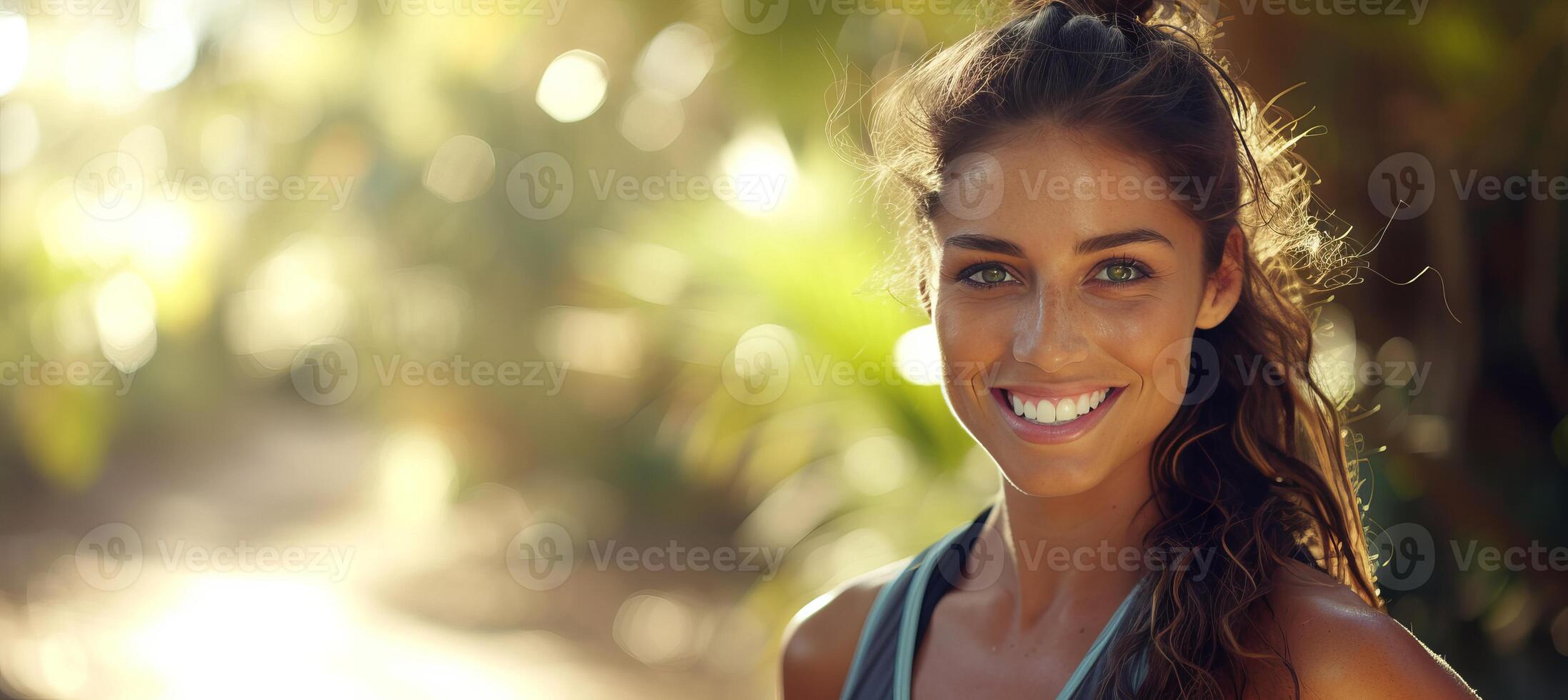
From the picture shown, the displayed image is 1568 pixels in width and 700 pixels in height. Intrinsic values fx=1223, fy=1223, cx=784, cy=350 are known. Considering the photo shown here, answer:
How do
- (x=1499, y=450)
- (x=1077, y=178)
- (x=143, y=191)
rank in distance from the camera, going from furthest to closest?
(x=143, y=191), (x=1499, y=450), (x=1077, y=178)

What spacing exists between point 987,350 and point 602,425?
6.58 m

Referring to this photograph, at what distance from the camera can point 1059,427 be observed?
1.48 meters

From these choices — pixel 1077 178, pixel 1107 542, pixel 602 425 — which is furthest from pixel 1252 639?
pixel 602 425

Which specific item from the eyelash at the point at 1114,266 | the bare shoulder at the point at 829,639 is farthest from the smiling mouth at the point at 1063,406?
the bare shoulder at the point at 829,639

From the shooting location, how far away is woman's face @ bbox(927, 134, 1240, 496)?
1449 millimetres

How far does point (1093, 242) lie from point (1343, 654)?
518 mm

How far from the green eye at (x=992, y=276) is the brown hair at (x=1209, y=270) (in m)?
0.13

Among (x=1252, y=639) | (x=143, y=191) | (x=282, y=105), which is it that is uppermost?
(x=282, y=105)

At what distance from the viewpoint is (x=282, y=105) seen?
7.46 metres

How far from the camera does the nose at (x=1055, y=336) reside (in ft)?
4.75

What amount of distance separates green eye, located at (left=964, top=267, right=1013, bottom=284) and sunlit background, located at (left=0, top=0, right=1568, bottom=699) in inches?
18.9

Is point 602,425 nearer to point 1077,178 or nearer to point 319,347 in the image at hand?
point 319,347

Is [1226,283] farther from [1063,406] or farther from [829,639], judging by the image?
[829,639]

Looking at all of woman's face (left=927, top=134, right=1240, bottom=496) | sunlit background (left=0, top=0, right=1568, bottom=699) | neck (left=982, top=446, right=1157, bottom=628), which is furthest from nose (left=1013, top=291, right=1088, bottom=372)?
sunlit background (left=0, top=0, right=1568, bottom=699)
